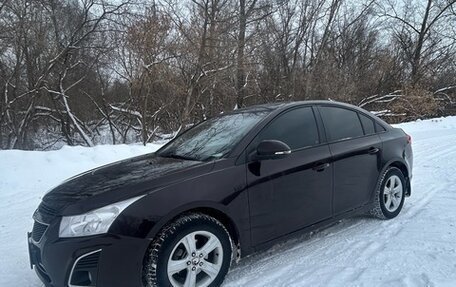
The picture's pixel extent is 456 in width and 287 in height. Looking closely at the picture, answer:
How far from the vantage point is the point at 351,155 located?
4.02 meters

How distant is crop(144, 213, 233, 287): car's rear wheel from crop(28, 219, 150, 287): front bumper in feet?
0.36

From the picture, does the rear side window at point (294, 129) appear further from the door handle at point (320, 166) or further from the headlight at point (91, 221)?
the headlight at point (91, 221)

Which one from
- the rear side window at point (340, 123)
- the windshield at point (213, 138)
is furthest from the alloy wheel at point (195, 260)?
the rear side window at point (340, 123)

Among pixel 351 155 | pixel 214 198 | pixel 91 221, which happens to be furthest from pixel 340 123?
pixel 91 221

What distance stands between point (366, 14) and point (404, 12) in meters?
5.17

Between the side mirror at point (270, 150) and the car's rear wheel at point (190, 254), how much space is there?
2.31 ft

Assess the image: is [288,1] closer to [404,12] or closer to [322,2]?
[322,2]

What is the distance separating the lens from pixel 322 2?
23.2 metres

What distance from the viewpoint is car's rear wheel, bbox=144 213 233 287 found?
2.69 metres

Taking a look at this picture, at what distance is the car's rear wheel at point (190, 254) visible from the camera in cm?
Result: 269

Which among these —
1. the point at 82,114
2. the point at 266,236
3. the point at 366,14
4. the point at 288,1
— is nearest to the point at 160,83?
the point at 82,114

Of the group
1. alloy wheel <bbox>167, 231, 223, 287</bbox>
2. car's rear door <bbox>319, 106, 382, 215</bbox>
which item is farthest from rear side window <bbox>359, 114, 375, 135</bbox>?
alloy wheel <bbox>167, 231, 223, 287</bbox>

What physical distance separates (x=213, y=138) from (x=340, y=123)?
1.52 meters

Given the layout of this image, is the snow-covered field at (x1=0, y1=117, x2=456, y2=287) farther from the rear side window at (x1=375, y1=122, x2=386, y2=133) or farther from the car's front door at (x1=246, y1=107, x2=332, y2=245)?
the rear side window at (x1=375, y1=122, x2=386, y2=133)
